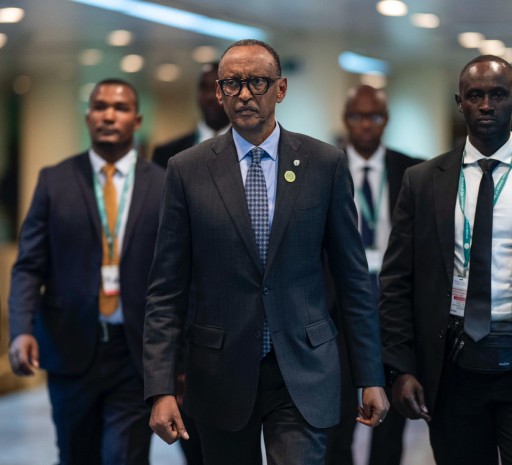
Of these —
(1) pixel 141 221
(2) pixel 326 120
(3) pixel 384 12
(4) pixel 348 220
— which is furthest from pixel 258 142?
(2) pixel 326 120

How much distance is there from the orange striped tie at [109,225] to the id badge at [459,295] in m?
1.53

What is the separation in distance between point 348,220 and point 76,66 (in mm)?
7343

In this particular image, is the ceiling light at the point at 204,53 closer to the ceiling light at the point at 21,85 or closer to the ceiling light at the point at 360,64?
the ceiling light at the point at 360,64

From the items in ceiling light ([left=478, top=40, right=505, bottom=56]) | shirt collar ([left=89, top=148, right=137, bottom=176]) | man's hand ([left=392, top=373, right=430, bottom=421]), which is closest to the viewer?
man's hand ([left=392, top=373, right=430, bottom=421])

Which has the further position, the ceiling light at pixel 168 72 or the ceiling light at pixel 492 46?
the ceiling light at pixel 168 72

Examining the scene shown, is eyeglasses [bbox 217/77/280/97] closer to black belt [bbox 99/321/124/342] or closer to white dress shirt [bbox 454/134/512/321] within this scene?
white dress shirt [bbox 454/134/512/321]

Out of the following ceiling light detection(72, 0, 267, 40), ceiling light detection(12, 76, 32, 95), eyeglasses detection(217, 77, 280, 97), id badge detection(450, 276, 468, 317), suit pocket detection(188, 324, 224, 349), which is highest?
ceiling light detection(72, 0, 267, 40)

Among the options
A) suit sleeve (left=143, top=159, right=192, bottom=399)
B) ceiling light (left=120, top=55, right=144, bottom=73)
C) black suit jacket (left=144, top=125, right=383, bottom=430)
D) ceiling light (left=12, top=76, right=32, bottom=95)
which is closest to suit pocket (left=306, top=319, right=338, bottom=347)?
black suit jacket (left=144, top=125, right=383, bottom=430)

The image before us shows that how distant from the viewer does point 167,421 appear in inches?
127

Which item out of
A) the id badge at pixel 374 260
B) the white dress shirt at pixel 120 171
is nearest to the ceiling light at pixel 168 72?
the id badge at pixel 374 260

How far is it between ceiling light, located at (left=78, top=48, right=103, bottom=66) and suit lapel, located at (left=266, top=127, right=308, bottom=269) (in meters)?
7.16

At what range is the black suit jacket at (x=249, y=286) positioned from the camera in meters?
3.26

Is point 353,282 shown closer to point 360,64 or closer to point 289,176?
point 289,176

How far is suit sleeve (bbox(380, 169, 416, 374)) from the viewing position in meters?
3.92
